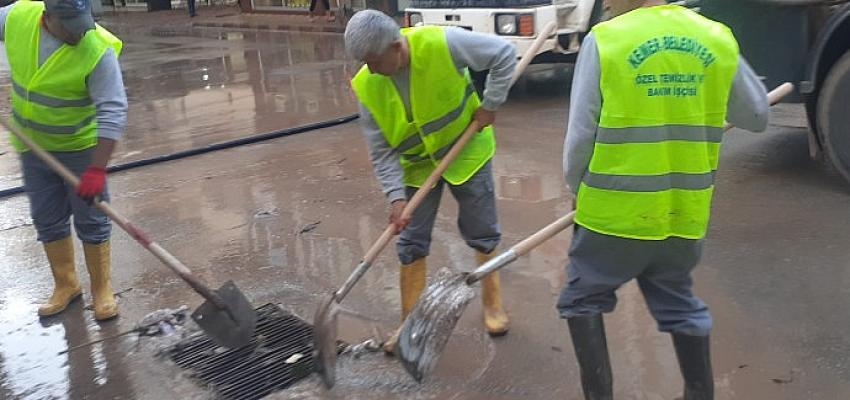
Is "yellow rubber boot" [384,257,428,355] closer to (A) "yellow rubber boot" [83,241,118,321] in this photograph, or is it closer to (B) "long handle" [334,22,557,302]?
(B) "long handle" [334,22,557,302]

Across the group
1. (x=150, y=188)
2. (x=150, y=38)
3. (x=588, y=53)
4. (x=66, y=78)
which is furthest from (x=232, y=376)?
(x=150, y=38)

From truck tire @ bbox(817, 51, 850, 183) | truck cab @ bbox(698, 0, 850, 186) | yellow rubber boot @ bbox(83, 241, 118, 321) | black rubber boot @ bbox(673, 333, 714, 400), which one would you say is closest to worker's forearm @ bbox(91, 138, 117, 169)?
yellow rubber boot @ bbox(83, 241, 118, 321)

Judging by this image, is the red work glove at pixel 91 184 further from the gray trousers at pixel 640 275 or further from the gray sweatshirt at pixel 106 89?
→ the gray trousers at pixel 640 275

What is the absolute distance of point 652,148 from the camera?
2.43 m

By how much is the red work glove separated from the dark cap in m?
0.59

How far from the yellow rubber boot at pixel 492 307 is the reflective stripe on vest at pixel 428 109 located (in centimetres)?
45

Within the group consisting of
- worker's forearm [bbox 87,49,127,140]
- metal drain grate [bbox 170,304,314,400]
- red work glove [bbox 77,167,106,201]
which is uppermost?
worker's forearm [bbox 87,49,127,140]

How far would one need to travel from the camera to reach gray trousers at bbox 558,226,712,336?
2553mm

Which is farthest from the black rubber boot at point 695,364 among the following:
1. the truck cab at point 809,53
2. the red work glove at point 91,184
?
the truck cab at point 809,53

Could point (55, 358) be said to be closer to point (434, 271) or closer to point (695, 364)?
point (434, 271)

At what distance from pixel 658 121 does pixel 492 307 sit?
1583 millimetres

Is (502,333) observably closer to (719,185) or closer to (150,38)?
(719,185)

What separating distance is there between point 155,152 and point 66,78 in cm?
377

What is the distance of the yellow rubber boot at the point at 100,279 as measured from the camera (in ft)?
13.8
